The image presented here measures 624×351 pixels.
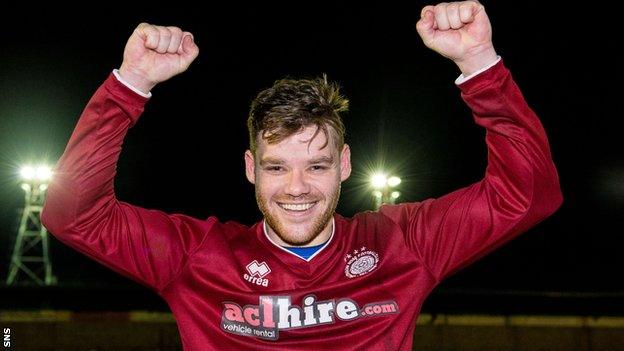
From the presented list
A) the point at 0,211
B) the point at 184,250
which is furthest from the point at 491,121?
the point at 0,211

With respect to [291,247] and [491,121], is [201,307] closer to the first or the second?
[291,247]

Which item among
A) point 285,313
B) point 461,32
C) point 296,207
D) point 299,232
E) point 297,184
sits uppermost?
point 461,32

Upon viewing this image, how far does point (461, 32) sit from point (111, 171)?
4.40ft

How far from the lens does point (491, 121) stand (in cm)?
240

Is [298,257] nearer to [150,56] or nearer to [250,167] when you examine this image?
→ [250,167]

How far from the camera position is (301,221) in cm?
266

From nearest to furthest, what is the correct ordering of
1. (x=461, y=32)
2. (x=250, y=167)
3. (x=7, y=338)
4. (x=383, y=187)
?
(x=461, y=32), (x=250, y=167), (x=7, y=338), (x=383, y=187)

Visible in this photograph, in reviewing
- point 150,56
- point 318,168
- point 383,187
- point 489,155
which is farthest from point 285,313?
point 383,187

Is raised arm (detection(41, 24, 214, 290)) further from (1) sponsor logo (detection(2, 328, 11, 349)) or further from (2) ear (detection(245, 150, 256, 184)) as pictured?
(1) sponsor logo (detection(2, 328, 11, 349))

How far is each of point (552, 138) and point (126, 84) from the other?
19564 mm

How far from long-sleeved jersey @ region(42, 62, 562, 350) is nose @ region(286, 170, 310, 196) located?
35cm

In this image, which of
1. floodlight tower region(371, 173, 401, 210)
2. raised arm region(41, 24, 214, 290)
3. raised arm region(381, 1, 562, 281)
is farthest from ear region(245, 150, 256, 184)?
floodlight tower region(371, 173, 401, 210)

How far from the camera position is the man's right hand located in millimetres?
2367

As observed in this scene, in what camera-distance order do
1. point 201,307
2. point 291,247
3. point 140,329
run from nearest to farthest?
1. point 201,307
2. point 291,247
3. point 140,329
